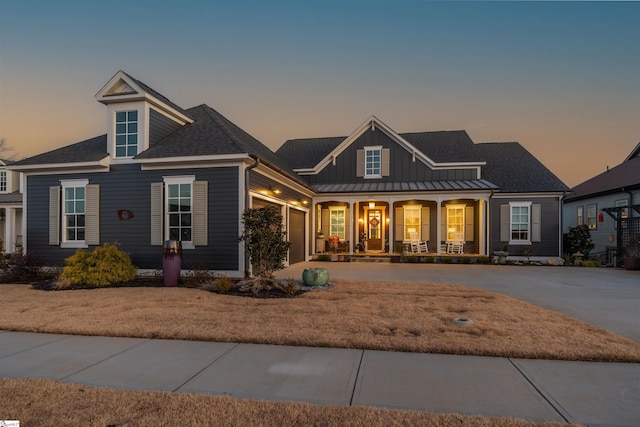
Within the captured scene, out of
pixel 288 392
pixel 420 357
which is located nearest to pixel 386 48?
pixel 420 357

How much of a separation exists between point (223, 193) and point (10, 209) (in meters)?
16.4

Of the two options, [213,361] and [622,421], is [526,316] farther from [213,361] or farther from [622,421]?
[213,361]

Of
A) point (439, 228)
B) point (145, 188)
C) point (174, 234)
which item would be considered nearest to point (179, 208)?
point (174, 234)

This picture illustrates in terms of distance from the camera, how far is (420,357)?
395 cm

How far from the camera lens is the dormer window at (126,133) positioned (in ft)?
35.4

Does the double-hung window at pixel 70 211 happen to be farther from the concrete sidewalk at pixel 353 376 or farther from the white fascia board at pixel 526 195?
the white fascia board at pixel 526 195

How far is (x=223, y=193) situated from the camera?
32.6 feet

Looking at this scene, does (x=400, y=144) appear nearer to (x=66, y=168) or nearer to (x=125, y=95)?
(x=125, y=95)

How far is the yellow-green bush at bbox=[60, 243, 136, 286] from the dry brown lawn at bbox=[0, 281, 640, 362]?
1.00 meters

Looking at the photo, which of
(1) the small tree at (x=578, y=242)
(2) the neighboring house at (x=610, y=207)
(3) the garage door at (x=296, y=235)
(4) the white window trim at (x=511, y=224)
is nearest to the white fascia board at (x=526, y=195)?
(4) the white window trim at (x=511, y=224)

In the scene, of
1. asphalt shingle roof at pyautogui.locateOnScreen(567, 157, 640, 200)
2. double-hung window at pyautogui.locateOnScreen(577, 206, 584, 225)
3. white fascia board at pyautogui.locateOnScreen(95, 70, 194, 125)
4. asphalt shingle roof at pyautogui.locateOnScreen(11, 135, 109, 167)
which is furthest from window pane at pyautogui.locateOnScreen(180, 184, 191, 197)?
double-hung window at pyautogui.locateOnScreen(577, 206, 584, 225)

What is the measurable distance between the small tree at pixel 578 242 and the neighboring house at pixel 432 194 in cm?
97

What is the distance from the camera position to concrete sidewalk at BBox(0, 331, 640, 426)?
2.84m

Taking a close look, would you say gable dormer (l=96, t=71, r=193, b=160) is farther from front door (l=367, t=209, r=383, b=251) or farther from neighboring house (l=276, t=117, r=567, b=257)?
front door (l=367, t=209, r=383, b=251)
